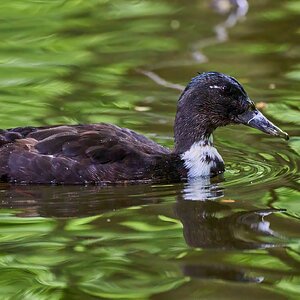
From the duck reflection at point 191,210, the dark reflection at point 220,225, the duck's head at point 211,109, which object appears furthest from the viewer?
the duck's head at point 211,109

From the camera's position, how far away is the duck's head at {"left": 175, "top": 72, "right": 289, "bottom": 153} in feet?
36.5

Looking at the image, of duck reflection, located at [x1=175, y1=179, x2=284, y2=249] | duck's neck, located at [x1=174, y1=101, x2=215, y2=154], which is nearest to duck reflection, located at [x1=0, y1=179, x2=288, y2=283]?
duck reflection, located at [x1=175, y1=179, x2=284, y2=249]

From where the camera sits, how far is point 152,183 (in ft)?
35.1

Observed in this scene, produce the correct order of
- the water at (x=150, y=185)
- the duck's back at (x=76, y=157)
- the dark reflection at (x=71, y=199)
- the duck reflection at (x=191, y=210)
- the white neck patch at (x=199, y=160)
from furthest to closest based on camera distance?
the white neck patch at (x=199, y=160)
the duck's back at (x=76, y=157)
the dark reflection at (x=71, y=199)
the duck reflection at (x=191, y=210)
the water at (x=150, y=185)

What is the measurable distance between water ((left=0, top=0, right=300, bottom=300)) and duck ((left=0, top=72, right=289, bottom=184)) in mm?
187

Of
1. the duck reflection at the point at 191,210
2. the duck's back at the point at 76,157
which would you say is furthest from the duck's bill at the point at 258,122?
the duck's back at the point at 76,157

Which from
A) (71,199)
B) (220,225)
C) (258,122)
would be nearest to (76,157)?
(71,199)

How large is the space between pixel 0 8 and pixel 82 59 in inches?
112

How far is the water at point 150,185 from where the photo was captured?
26.9 ft

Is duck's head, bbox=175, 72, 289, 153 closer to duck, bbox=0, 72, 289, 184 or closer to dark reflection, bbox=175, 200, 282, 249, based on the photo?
duck, bbox=0, 72, 289, 184

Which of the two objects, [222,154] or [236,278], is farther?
[222,154]

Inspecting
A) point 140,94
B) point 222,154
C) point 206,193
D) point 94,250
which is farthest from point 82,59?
point 94,250

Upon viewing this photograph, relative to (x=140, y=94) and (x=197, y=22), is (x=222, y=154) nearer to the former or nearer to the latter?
(x=140, y=94)

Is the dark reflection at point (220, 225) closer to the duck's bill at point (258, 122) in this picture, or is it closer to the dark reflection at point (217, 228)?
the dark reflection at point (217, 228)
